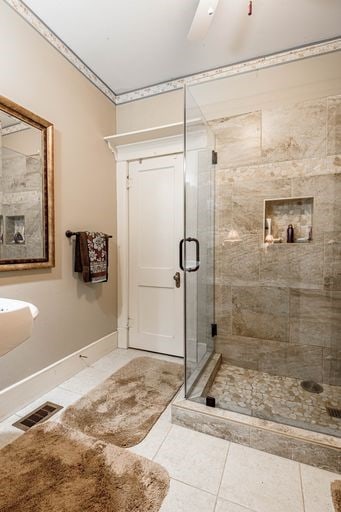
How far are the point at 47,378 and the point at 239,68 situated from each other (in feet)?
10.2

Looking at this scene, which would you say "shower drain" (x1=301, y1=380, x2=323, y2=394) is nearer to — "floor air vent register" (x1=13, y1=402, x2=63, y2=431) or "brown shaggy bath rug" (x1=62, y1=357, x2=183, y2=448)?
"brown shaggy bath rug" (x1=62, y1=357, x2=183, y2=448)

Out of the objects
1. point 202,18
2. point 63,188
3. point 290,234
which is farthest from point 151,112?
point 290,234

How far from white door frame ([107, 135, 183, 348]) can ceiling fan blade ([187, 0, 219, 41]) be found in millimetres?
911

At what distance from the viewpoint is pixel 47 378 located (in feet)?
6.35

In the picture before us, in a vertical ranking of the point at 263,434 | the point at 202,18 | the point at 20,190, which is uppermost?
the point at 202,18

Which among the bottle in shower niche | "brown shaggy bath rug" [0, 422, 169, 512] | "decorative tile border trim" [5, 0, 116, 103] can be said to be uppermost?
"decorative tile border trim" [5, 0, 116, 103]

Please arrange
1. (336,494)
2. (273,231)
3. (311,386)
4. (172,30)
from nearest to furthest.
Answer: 1. (336,494)
2. (172,30)
3. (311,386)
4. (273,231)

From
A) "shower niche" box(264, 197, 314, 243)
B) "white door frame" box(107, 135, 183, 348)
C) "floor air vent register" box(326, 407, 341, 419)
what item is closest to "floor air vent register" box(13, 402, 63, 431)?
"white door frame" box(107, 135, 183, 348)

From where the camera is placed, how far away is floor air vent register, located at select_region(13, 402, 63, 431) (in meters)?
1.57

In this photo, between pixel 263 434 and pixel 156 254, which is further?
pixel 156 254

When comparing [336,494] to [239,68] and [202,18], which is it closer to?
[202,18]

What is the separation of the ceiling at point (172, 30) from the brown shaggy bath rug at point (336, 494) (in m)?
2.83

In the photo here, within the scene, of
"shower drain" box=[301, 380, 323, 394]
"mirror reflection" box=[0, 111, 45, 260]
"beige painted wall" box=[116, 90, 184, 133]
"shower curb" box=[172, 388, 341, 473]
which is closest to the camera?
"shower curb" box=[172, 388, 341, 473]

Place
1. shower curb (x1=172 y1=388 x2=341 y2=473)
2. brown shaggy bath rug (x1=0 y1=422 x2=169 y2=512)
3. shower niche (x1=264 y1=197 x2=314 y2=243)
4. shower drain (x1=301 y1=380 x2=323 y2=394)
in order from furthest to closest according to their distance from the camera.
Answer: shower niche (x1=264 y1=197 x2=314 y2=243) → shower drain (x1=301 y1=380 x2=323 y2=394) → shower curb (x1=172 y1=388 x2=341 y2=473) → brown shaggy bath rug (x1=0 y1=422 x2=169 y2=512)
